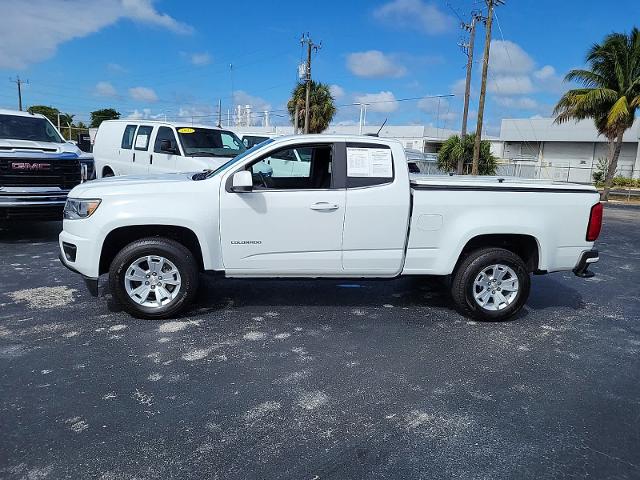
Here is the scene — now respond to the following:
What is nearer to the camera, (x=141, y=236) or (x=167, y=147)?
(x=141, y=236)

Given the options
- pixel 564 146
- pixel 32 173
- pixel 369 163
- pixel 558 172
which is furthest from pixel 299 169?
pixel 564 146

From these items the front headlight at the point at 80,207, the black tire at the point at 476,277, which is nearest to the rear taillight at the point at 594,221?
the black tire at the point at 476,277

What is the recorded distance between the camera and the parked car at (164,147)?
988 cm

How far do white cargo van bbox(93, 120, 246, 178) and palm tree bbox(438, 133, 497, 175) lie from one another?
68.8ft

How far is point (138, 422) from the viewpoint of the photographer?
3.18 meters

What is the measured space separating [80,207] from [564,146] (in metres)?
43.7

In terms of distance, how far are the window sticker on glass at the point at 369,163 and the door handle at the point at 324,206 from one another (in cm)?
36

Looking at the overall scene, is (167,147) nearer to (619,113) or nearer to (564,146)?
(619,113)

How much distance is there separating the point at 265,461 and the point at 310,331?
205 cm

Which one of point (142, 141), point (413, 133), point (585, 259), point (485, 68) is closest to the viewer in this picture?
point (585, 259)

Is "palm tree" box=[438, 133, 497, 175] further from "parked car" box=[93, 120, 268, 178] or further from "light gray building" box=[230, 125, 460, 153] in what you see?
"parked car" box=[93, 120, 268, 178]

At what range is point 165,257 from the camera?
191 inches

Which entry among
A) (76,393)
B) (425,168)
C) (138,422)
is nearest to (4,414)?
(76,393)

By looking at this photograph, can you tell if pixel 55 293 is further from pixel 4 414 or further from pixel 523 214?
pixel 523 214
